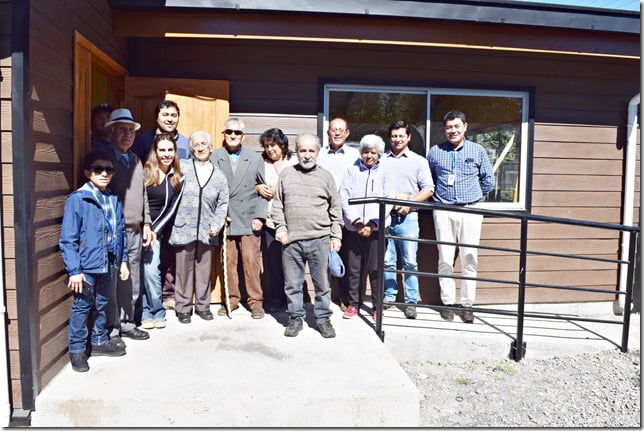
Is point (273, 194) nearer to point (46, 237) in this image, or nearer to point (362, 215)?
point (362, 215)

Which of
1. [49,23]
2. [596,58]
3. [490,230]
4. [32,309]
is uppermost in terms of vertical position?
[596,58]

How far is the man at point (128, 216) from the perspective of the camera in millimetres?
3170

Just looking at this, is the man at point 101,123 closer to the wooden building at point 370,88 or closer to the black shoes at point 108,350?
the wooden building at point 370,88

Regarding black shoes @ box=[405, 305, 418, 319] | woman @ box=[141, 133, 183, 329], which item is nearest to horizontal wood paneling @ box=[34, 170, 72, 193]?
woman @ box=[141, 133, 183, 329]

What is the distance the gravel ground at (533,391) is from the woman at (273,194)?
1.17 metres

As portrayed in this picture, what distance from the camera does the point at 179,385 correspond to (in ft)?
8.65

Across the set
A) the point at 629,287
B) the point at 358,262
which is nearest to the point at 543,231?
the point at 629,287


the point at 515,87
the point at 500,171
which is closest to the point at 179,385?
the point at 500,171

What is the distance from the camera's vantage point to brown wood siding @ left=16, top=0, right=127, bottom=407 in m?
2.52

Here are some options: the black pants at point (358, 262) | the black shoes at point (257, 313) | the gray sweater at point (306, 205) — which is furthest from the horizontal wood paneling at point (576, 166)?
the black shoes at point (257, 313)

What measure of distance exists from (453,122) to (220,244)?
2.21 meters

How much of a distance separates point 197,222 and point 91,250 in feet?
3.13

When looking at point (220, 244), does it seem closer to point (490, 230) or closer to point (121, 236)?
point (121, 236)

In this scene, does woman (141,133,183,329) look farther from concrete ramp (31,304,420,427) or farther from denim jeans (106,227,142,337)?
concrete ramp (31,304,420,427)
